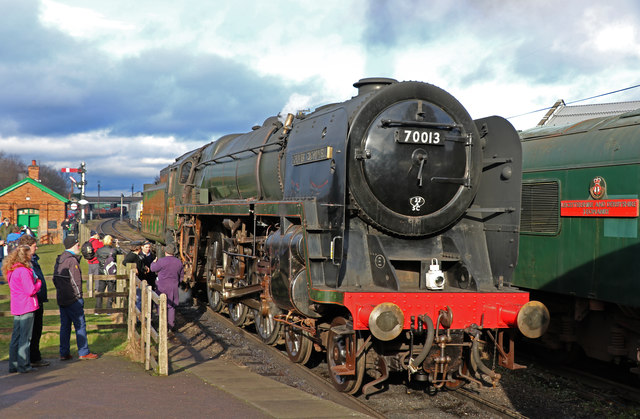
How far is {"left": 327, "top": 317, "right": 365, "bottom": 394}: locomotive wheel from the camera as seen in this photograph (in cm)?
613

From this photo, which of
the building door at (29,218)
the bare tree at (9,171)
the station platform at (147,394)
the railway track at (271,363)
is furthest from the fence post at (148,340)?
the bare tree at (9,171)

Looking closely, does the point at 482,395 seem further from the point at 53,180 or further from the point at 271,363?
the point at 53,180

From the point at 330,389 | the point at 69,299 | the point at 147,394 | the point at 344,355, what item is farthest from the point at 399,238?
the point at 69,299

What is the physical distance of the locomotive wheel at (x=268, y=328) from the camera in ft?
27.7

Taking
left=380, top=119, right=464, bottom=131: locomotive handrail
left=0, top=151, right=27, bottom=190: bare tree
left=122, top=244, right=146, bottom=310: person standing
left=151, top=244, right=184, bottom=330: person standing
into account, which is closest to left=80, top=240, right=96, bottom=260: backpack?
left=122, top=244, right=146, bottom=310: person standing

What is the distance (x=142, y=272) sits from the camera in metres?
11.3

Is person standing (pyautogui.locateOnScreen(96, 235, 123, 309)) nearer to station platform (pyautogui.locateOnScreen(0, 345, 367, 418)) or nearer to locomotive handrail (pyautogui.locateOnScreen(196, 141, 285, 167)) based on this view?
locomotive handrail (pyautogui.locateOnScreen(196, 141, 285, 167))

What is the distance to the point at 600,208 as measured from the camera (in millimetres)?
7383

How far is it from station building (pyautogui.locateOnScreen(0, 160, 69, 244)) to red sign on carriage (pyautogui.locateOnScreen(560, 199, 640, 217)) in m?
34.3

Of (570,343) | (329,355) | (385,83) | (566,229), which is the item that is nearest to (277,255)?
(329,355)

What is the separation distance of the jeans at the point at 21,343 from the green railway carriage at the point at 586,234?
6.58 m

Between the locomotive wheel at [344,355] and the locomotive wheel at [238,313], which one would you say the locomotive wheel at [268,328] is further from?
the locomotive wheel at [344,355]

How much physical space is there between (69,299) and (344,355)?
140 inches

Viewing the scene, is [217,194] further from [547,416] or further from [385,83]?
[547,416]
